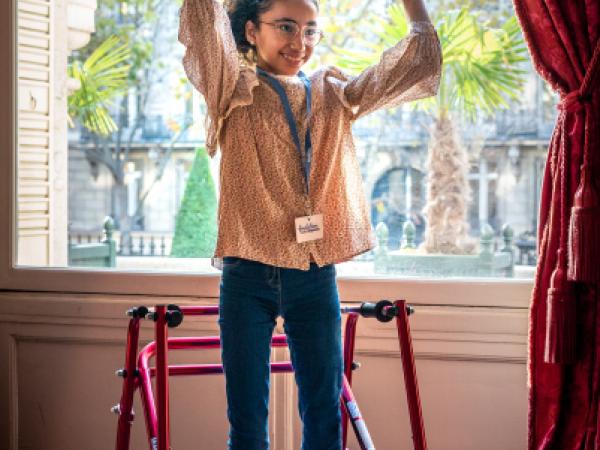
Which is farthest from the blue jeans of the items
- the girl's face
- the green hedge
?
the green hedge

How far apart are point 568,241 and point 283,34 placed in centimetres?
82

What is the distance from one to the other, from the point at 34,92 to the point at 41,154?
0.64 ft

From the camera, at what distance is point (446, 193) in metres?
2.43

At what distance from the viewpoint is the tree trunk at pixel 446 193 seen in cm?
242

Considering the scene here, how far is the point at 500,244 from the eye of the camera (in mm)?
2393

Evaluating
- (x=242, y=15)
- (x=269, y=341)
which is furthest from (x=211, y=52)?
(x=269, y=341)

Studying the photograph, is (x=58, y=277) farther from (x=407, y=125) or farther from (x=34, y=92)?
(x=407, y=125)

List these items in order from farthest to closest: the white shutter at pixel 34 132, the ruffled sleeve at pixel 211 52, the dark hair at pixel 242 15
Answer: the white shutter at pixel 34 132, the dark hair at pixel 242 15, the ruffled sleeve at pixel 211 52

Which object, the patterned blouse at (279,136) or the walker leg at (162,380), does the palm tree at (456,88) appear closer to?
the patterned blouse at (279,136)

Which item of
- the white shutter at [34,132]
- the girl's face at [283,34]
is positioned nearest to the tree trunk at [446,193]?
the girl's face at [283,34]

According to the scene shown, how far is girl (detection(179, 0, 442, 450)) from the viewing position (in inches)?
67.9

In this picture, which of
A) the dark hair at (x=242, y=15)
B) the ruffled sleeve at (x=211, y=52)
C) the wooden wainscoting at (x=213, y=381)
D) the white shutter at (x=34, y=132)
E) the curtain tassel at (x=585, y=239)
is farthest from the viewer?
the white shutter at (x=34, y=132)

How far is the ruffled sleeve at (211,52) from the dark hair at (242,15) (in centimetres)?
9

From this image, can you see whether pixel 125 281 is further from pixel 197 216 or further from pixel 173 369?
pixel 173 369
